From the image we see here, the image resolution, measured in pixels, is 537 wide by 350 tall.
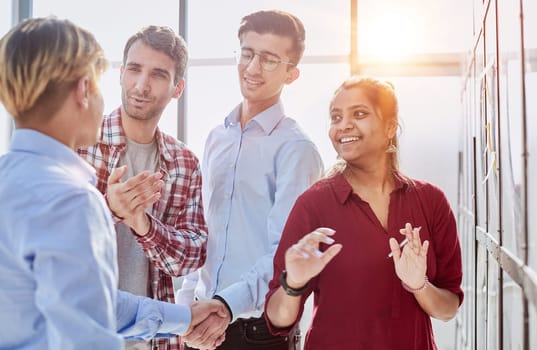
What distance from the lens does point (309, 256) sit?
1.16 meters

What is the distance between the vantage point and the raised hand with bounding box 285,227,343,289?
115cm

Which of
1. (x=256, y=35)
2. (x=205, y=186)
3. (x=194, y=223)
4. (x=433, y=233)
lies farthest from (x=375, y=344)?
(x=256, y=35)

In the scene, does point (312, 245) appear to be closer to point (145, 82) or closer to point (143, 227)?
point (143, 227)

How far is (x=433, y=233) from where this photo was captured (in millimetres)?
1327

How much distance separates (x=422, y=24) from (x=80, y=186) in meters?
3.26

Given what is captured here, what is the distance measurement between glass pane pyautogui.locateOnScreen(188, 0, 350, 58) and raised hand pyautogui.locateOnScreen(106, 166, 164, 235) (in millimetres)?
2313

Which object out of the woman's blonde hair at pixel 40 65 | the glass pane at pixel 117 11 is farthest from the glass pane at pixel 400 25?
the woman's blonde hair at pixel 40 65

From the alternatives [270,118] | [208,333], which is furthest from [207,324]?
[270,118]

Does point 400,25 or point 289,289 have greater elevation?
point 400,25

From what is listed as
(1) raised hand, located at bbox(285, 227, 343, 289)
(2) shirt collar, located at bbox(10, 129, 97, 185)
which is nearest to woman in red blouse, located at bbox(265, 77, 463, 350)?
(1) raised hand, located at bbox(285, 227, 343, 289)

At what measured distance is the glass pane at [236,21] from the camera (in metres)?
3.61

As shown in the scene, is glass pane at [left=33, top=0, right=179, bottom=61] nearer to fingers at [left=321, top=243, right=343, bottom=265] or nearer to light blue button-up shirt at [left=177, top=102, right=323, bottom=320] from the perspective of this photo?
light blue button-up shirt at [left=177, top=102, right=323, bottom=320]

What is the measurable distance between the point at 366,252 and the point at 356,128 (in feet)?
0.99

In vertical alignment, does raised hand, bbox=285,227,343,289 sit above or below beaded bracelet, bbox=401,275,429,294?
above
